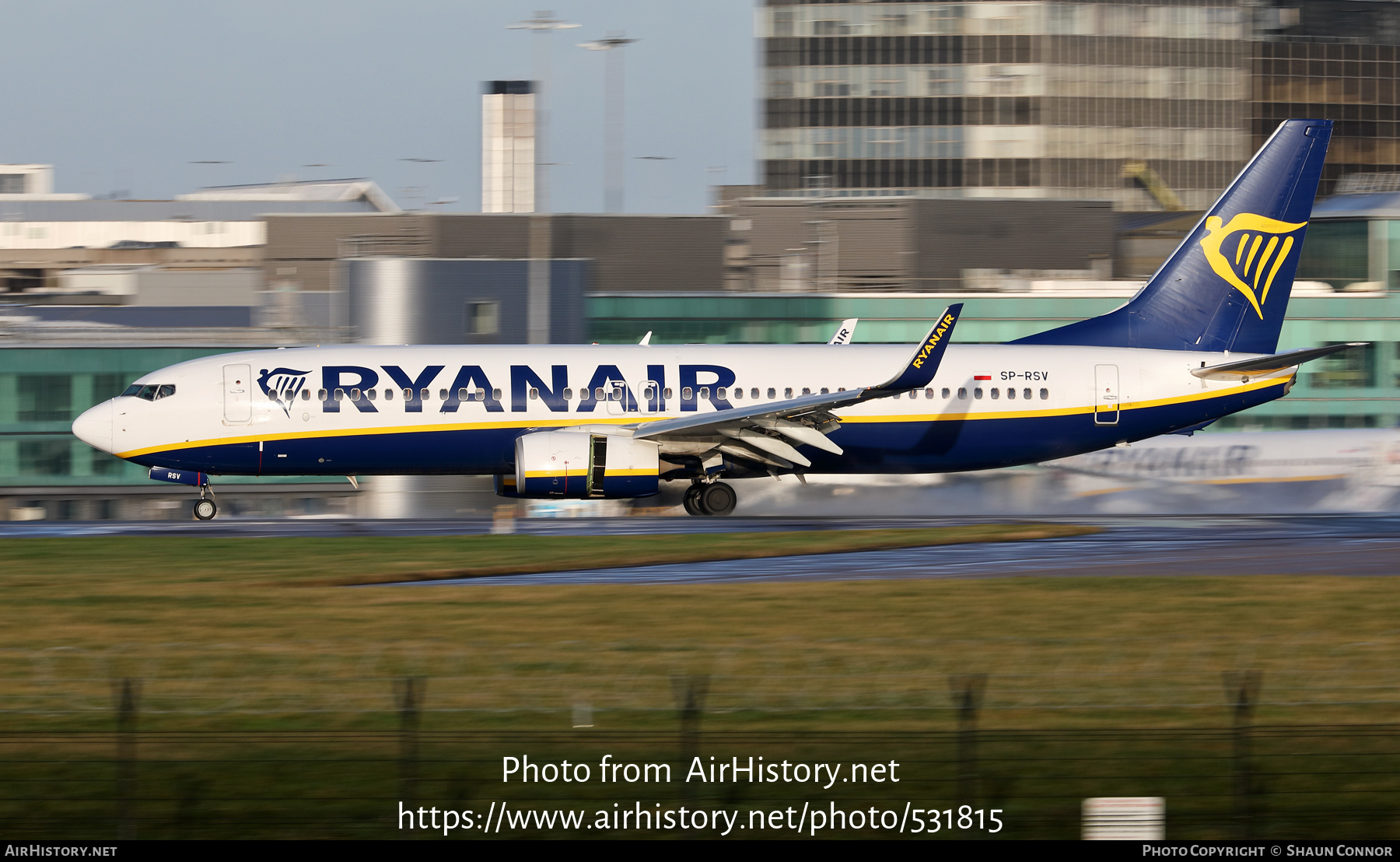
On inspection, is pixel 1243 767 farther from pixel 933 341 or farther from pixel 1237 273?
pixel 1237 273

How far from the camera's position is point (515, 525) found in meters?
32.6

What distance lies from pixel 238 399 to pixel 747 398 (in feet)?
35.9

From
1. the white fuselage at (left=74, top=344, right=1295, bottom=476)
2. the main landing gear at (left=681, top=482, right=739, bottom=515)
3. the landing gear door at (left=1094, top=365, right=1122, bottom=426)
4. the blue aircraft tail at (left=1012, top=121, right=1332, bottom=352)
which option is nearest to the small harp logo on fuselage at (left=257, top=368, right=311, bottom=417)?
the white fuselage at (left=74, top=344, right=1295, bottom=476)

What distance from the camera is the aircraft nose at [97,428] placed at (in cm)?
3312

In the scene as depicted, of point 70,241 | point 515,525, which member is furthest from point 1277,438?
point 70,241

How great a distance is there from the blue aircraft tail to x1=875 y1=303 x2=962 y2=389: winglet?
5.96 meters

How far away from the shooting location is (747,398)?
34.2 metres

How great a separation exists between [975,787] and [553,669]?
227 inches

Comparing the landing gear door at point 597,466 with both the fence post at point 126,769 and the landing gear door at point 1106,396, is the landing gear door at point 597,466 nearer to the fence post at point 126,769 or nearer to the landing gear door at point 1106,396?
the landing gear door at point 1106,396

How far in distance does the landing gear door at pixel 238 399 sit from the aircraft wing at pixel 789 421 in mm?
8260

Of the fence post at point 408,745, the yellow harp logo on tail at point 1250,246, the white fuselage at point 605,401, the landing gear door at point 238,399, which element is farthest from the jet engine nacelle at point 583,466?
the fence post at point 408,745

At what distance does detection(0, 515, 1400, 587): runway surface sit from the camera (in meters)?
24.0

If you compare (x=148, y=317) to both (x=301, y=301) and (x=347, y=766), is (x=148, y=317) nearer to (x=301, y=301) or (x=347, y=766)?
(x=301, y=301)

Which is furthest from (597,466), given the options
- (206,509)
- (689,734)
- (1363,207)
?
(1363,207)
